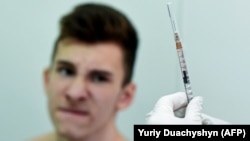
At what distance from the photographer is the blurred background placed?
68 cm

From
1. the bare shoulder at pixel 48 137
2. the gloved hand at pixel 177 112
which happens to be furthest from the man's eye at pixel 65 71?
the gloved hand at pixel 177 112

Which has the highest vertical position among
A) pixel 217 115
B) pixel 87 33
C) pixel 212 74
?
pixel 87 33

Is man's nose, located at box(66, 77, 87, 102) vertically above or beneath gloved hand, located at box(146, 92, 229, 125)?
above

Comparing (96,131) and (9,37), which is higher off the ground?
(9,37)

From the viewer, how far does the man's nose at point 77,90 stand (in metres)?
0.44

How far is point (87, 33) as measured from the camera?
0.45 metres

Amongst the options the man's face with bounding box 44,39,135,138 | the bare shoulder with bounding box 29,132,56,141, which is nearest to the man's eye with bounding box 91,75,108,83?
the man's face with bounding box 44,39,135,138

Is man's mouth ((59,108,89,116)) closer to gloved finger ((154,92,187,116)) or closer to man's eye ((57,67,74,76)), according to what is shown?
man's eye ((57,67,74,76))

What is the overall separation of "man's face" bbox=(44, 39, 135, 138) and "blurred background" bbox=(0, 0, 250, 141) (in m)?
0.16

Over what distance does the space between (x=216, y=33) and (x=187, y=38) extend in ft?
0.26

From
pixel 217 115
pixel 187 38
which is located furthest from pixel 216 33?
pixel 217 115

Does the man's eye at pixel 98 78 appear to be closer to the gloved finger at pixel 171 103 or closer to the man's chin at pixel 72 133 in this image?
the man's chin at pixel 72 133

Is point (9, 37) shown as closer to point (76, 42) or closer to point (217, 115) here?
point (76, 42)

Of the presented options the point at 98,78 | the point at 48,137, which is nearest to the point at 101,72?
the point at 98,78
